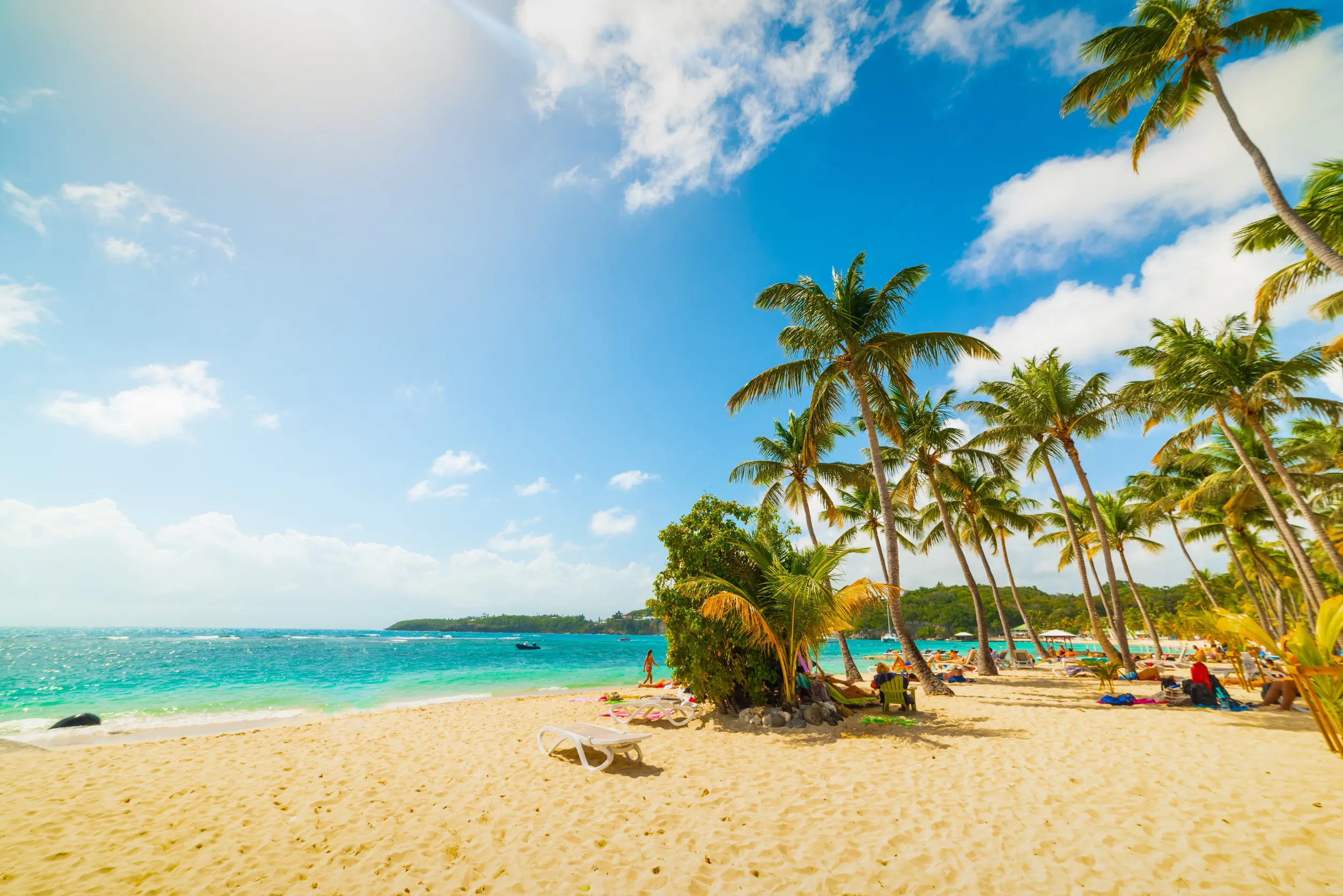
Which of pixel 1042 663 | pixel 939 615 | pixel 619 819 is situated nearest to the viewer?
pixel 619 819

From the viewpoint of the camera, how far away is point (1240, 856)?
13.5 ft

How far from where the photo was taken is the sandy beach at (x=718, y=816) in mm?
4125

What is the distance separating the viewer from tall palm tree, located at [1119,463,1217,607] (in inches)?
926

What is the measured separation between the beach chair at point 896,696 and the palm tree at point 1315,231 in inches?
371

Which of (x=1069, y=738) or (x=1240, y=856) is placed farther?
(x=1069, y=738)

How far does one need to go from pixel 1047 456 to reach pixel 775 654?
13.3 metres

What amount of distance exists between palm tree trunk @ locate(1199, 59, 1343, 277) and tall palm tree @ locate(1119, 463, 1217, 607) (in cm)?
1774

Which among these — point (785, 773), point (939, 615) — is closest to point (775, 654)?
point (785, 773)

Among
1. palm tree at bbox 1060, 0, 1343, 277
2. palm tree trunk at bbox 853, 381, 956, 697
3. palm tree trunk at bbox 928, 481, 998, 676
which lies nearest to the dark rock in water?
palm tree trunk at bbox 853, 381, 956, 697

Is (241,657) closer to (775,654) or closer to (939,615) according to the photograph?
(775,654)

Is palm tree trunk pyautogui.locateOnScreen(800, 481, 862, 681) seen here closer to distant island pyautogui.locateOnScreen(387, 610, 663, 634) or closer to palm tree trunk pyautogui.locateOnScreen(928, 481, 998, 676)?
palm tree trunk pyautogui.locateOnScreen(928, 481, 998, 676)

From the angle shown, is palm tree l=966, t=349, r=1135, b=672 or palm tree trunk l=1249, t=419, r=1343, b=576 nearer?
palm tree trunk l=1249, t=419, r=1343, b=576

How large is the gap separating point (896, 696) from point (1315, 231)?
11.4 meters

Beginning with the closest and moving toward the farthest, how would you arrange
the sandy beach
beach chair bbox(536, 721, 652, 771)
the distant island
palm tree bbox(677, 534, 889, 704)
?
1. the sandy beach
2. beach chair bbox(536, 721, 652, 771)
3. palm tree bbox(677, 534, 889, 704)
4. the distant island
